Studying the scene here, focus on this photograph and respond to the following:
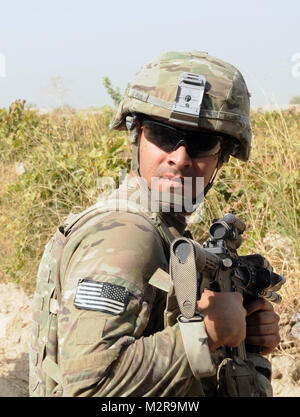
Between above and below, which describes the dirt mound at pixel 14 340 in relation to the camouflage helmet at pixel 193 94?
below

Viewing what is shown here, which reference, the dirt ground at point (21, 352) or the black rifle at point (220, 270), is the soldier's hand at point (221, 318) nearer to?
the black rifle at point (220, 270)

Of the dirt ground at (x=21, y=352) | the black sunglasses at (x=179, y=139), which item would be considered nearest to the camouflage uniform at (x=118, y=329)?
the black sunglasses at (x=179, y=139)

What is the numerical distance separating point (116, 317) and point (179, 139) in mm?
744

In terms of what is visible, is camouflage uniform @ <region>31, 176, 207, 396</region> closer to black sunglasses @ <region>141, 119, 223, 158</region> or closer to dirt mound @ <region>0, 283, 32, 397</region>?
black sunglasses @ <region>141, 119, 223, 158</region>

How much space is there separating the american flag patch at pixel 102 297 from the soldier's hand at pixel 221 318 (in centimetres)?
23

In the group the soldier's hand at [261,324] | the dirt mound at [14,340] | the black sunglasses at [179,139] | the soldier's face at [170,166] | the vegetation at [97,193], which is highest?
the black sunglasses at [179,139]

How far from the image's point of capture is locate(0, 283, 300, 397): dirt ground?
4070mm

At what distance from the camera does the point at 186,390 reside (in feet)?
5.48

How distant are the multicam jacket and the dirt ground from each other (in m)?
2.46

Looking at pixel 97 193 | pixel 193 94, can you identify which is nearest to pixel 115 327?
pixel 193 94

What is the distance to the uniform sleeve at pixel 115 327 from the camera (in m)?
1.53

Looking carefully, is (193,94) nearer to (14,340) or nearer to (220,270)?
(220,270)

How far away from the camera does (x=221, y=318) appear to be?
5.42 ft

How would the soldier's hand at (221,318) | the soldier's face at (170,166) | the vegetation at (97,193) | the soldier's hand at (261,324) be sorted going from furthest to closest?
the vegetation at (97,193) → the soldier's hand at (261,324) → the soldier's face at (170,166) → the soldier's hand at (221,318)
